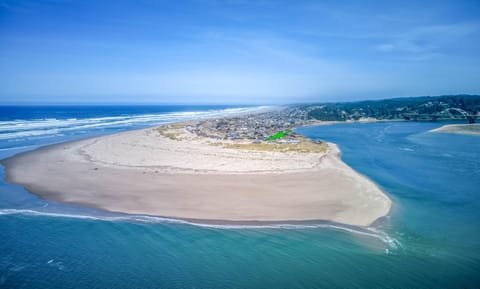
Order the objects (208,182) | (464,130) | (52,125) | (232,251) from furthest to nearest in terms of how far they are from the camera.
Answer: (52,125)
(464,130)
(208,182)
(232,251)

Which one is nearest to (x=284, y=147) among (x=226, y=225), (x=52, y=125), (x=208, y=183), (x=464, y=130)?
(x=208, y=183)

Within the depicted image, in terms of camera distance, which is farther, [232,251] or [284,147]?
[284,147]

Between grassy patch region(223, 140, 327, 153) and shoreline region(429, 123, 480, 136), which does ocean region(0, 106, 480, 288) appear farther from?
shoreline region(429, 123, 480, 136)

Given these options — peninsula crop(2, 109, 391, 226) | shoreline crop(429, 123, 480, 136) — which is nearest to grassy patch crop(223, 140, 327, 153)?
peninsula crop(2, 109, 391, 226)

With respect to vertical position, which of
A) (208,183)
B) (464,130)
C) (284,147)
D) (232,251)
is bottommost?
(232,251)

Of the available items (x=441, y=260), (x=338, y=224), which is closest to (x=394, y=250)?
(x=441, y=260)

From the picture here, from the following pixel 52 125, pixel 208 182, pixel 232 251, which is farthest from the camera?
pixel 52 125

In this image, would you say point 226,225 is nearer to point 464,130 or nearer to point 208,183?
point 208,183
